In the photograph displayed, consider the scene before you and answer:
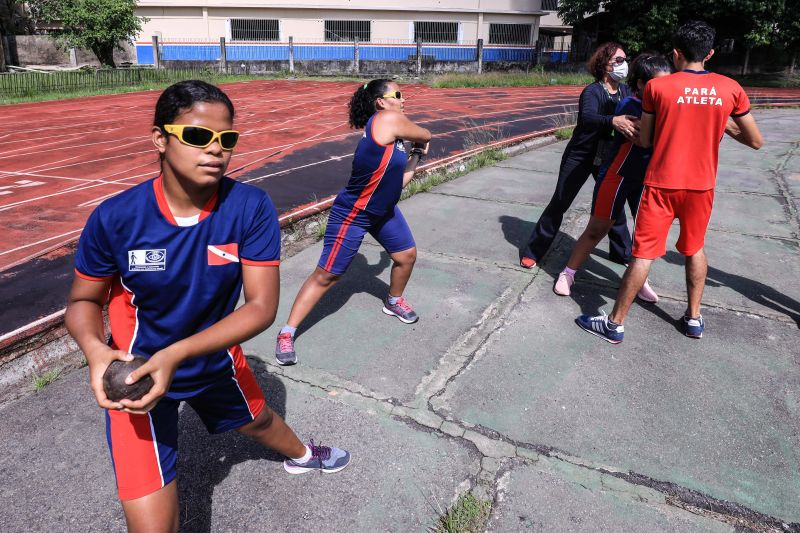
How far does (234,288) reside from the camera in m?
1.87

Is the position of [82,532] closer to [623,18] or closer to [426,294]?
[426,294]

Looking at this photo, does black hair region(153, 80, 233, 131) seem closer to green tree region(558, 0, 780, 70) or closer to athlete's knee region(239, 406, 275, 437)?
athlete's knee region(239, 406, 275, 437)

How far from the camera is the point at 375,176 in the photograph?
3.39m

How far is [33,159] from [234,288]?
915 cm

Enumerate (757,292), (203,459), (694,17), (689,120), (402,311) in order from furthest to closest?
(694,17), (757,292), (402,311), (689,120), (203,459)

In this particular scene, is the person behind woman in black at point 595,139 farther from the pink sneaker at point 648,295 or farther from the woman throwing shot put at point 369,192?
the woman throwing shot put at point 369,192

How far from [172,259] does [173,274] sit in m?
0.05

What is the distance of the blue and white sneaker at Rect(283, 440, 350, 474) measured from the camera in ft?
7.82

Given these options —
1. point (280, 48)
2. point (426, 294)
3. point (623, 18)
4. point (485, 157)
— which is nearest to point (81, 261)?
point (426, 294)

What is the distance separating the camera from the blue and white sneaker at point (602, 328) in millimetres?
3479

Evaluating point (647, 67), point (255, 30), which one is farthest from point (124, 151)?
point (255, 30)

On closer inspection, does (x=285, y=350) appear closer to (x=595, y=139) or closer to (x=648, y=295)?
(x=648, y=295)

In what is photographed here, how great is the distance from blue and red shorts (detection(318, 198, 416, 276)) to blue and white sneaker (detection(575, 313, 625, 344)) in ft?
4.31

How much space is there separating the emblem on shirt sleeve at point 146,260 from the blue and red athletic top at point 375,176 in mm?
1820
